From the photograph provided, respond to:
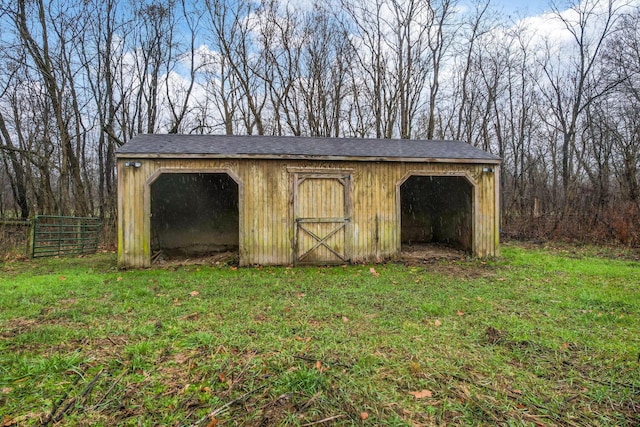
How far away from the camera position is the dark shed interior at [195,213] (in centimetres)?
1004

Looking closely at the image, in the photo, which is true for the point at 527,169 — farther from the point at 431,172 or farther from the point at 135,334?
the point at 135,334

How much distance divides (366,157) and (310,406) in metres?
6.28

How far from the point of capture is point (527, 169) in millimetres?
16516

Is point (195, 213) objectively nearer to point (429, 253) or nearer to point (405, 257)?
point (405, 257)

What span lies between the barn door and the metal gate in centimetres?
655

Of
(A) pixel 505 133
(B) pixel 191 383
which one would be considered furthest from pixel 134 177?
(A) pixel 505 133

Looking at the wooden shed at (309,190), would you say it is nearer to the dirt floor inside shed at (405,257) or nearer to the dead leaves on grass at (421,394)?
the dirt floor inside shed at (405,257)

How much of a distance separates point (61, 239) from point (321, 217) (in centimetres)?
750

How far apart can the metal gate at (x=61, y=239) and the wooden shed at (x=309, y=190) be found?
3245mm

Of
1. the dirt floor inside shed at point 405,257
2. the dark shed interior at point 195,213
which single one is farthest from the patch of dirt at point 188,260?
the dark shed interior at point 195,213

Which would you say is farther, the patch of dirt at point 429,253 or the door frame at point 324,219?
the patch of dirt at point 429,253

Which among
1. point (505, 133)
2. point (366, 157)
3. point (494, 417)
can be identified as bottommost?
point (494, 417)

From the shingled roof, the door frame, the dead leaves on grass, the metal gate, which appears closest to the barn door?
the door frame

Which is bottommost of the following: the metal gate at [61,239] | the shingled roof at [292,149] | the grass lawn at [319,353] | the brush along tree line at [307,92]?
the grass lawn at [319,353]
